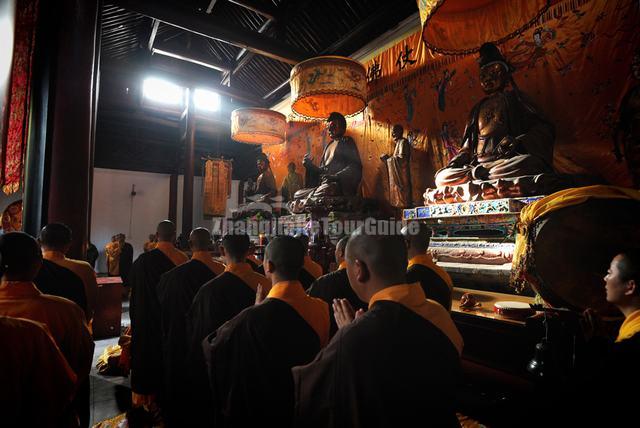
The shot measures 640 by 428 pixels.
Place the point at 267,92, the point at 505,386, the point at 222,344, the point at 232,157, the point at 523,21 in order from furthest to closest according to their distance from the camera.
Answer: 1. the point at 232,157
2. the point at 267,92
3. the point at 523,21
4. the point at 505,386
5. the point at 222,344

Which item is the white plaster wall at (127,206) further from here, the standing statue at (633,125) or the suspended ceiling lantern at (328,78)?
the standing statue at (633,125)

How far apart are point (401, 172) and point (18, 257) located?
16.3ft

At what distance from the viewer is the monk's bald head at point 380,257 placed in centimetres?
113

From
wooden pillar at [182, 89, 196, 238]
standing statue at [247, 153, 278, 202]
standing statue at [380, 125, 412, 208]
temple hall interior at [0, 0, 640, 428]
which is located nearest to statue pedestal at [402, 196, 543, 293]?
temple hall interior at [0, 0, 640, 428]

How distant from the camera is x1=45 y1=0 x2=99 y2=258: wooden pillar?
362 cm

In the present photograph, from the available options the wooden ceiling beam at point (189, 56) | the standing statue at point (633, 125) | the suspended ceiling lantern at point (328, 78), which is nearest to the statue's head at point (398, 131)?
the suspended ceiling lantern at point (328, 78)

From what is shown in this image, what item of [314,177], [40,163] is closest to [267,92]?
[314,177]

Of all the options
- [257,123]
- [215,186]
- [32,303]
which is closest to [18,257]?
[32,303]

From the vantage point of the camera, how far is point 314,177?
6859 mm

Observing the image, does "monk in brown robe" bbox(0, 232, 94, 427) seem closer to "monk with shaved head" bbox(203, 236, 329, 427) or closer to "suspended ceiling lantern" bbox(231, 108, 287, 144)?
"monk with shaved head" bbox(203, 236, 329, 427)

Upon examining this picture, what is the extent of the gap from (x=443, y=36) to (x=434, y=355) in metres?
4.58

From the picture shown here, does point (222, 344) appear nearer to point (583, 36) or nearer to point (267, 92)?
point (583, 36)

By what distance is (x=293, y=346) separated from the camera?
1.39 meters

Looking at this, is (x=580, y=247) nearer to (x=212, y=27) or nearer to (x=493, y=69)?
(x=493, y=69)
